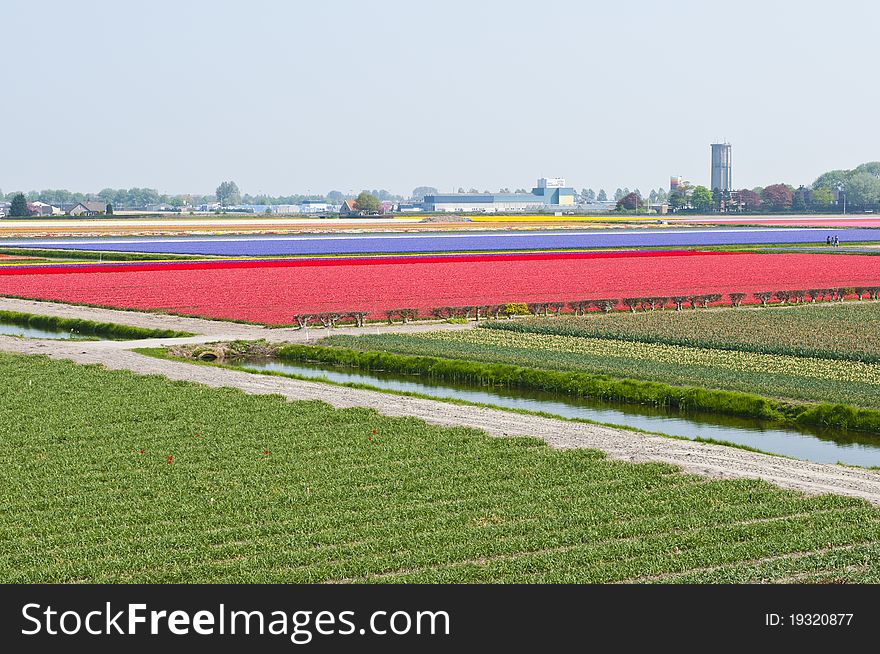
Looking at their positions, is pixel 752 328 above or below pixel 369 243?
below

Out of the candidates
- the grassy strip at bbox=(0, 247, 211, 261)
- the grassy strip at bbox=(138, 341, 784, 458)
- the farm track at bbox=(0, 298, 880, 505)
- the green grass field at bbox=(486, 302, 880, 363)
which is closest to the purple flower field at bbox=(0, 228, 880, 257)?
the grassy strip at bbox=(0, 247, 211, 261)

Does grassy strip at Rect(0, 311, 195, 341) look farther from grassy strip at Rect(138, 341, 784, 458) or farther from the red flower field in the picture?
grassy strip at Rect(138, 341, 784, 458)

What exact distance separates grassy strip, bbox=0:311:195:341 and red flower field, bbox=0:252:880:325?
4235mm

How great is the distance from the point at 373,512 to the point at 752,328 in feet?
Result: 89.4

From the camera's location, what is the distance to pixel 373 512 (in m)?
19.2

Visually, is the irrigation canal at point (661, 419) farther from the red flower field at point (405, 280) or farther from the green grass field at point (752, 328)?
the red flower field at point (405, 280)

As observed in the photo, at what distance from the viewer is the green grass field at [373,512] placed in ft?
53.7

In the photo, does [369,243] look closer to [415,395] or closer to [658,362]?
[658,362]

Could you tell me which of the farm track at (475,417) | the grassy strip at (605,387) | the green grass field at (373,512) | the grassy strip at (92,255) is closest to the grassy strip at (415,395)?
the farm track at (475,417)

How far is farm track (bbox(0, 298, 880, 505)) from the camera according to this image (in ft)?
72.3

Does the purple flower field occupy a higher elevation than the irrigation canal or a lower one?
higher

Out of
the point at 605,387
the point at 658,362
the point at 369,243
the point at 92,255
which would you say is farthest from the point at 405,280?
the point at 369,243

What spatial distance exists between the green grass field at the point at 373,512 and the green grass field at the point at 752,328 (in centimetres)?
1577

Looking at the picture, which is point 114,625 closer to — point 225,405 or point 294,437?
point 294,437
